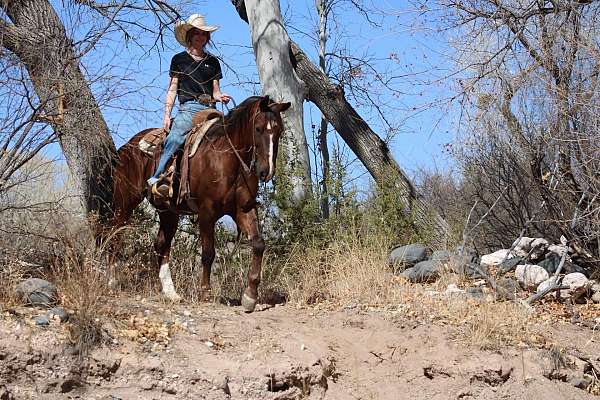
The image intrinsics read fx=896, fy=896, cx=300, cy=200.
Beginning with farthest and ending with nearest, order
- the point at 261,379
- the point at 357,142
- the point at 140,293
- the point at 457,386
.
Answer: the point at 357,142 → the point at 140,293 → the point at 457,386 → the point at 261,379

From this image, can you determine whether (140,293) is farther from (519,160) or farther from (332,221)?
(519,160)

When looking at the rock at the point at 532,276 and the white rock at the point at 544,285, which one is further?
the rock at the point at 532,276

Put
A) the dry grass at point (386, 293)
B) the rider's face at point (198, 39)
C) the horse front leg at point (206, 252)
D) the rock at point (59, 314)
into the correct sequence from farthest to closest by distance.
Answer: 1. the rider's face at point (198, 39)
2. the horse front leg at point (206, 252)
3. the dry grass at point (386, 293)
4. the rock at point (59, 314)

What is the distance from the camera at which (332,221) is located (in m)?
12.5

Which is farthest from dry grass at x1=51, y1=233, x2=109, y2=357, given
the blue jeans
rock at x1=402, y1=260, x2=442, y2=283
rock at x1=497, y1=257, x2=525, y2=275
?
rock at x1=497, y1=257, x2=525, y2=275

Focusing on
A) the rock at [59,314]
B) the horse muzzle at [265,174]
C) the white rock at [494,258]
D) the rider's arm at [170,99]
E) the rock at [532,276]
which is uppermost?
the rider's arm at [170,99]

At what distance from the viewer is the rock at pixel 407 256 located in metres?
11.9

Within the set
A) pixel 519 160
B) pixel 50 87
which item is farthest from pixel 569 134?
pixel 50 87

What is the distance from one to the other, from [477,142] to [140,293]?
571 centimetres

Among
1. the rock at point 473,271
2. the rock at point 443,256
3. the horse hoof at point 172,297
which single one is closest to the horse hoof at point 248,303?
the horse hoof at point 172,297

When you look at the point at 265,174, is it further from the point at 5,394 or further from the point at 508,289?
the point at 508,289

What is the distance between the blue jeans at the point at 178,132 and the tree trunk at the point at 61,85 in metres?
0.67

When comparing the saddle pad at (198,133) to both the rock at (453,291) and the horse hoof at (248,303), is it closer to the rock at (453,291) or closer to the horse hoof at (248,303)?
the horse hoof at (248,303)

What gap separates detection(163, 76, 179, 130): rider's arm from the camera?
10.8 metres
